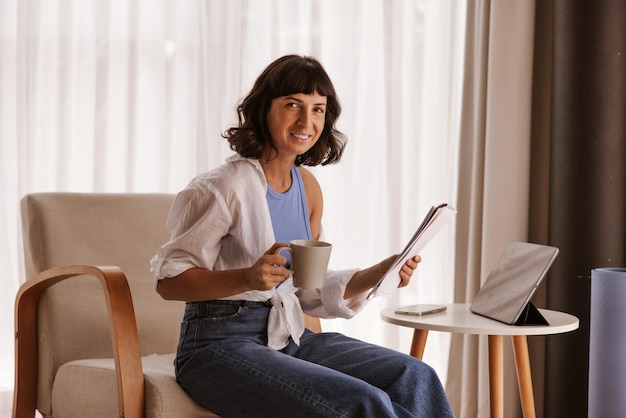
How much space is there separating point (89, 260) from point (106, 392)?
1.53ft

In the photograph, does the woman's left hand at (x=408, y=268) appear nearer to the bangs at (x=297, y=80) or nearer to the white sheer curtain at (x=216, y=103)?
the bangs at (x=297, y=80)

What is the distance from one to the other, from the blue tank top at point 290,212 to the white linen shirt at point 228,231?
45mm

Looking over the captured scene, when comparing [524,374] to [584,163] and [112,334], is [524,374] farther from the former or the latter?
[112,334]

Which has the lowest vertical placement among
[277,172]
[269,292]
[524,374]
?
[524,374]

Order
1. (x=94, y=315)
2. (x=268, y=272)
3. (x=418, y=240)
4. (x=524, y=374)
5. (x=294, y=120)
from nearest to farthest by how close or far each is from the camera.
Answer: (x=268, y=272)
(x=418, y=240)
(x=294, y=120)
(x=94, y=315)
(x=524, y=374)

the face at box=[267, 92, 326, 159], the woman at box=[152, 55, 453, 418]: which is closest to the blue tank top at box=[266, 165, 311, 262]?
the woman at box=[152, 55, 453, 418]

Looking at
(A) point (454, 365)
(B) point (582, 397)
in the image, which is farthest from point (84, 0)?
(B) point (582, 397)

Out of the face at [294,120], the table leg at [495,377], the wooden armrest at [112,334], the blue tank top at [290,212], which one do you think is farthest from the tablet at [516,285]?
the wooden armrest at [112,334]

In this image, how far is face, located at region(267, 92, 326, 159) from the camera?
1704 millimetres

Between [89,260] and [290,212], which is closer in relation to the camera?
[290,212]

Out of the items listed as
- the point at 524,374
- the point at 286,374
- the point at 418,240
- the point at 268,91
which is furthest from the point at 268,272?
the point at 524,374

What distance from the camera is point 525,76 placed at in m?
2.75

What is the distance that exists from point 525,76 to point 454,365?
1021 millimetres

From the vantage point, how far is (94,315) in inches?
80.5
